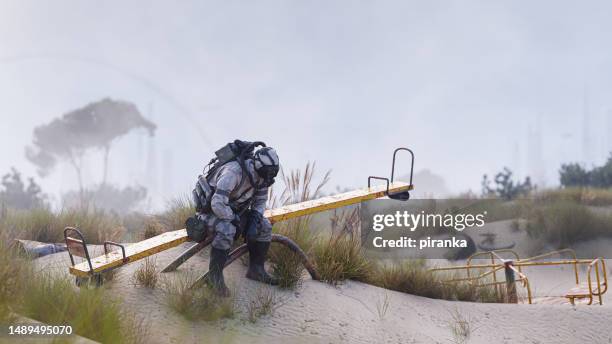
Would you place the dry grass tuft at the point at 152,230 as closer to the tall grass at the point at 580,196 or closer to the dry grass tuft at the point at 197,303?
the dry grass tuft at the point at 197,303

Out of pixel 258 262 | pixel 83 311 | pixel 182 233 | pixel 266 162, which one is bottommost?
pixel 83 311

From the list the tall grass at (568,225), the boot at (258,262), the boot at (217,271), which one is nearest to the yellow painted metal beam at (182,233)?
the boot at (258,262)

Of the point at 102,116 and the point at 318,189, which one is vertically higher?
the point at 102,116

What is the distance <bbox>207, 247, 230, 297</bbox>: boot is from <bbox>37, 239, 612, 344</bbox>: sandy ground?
30 centimetres

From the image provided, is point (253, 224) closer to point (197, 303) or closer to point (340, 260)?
Result: point (197, 303)

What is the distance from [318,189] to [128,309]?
3631mm

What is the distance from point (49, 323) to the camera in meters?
5.73

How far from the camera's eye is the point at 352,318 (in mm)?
7375

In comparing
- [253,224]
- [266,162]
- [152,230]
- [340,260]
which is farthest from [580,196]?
[266,162]

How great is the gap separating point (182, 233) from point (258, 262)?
879 millimetres

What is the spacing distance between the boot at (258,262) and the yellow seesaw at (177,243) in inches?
5.9

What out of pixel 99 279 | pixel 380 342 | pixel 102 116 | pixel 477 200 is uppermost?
pixel 102 116

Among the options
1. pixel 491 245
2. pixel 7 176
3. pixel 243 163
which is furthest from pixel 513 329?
pixel 7 176

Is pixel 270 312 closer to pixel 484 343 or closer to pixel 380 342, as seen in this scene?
pixel 380 342
